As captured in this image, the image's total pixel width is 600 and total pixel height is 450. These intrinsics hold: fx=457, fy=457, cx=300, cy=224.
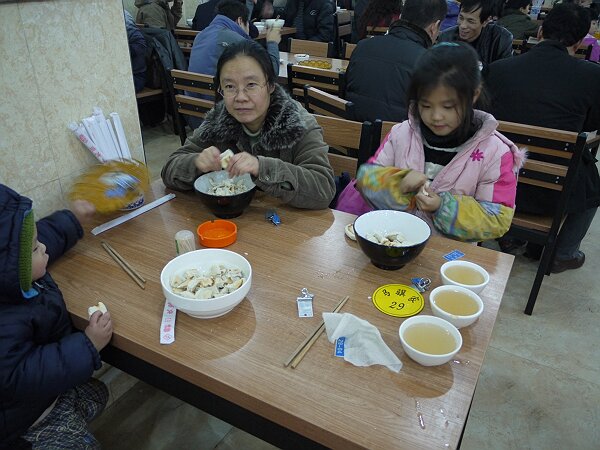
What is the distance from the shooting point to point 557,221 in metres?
2.13

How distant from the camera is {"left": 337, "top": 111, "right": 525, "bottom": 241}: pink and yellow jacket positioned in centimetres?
143

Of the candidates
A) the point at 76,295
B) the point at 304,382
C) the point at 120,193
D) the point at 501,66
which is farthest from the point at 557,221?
the point at 76,295

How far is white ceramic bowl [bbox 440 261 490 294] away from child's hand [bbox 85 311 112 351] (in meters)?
0.80

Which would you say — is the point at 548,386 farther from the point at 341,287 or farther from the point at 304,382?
the point at 304,382

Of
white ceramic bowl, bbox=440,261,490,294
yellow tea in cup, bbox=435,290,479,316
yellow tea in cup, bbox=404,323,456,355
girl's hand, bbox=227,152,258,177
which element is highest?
girl's hand, bbox=227,152,258,177

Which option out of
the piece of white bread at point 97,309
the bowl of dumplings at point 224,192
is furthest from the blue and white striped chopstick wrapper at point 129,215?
the piece of white bread at point 97,309

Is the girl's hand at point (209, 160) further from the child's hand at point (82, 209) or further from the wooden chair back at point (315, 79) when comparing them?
the wooden chair back at point (315, 79)

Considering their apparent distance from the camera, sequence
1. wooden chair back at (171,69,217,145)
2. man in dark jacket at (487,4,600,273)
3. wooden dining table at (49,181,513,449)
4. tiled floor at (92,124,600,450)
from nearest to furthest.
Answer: wooden dining table at (49,181,513,449), tiled floor at (92,124,600,450), man in dark jacket at (487,4,600,273), wooden chair back at (171,69,217,145)

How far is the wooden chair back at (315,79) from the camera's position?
299 centimetres

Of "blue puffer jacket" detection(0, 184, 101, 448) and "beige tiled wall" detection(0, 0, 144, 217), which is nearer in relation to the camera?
"blue puffer jacket" detection(0, 184, 101, 448)

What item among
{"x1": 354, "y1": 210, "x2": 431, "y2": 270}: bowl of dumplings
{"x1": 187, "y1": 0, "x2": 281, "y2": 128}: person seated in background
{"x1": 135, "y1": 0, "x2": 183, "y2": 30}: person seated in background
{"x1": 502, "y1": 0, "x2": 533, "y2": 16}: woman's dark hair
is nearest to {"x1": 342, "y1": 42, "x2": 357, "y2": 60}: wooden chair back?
{"x1": 187, "y1": 0, "x2": 281, "y2": 128}: person seated in background

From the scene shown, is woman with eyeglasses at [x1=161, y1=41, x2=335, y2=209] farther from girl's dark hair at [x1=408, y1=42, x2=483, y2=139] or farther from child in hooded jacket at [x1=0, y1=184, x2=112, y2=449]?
child in hooded jacket at [x1=0, y1=184, x2=112, y2=449]

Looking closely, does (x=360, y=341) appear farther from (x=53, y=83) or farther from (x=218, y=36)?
(x=218, y=36)

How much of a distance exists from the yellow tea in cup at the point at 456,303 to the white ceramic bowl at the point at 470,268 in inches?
1.3
